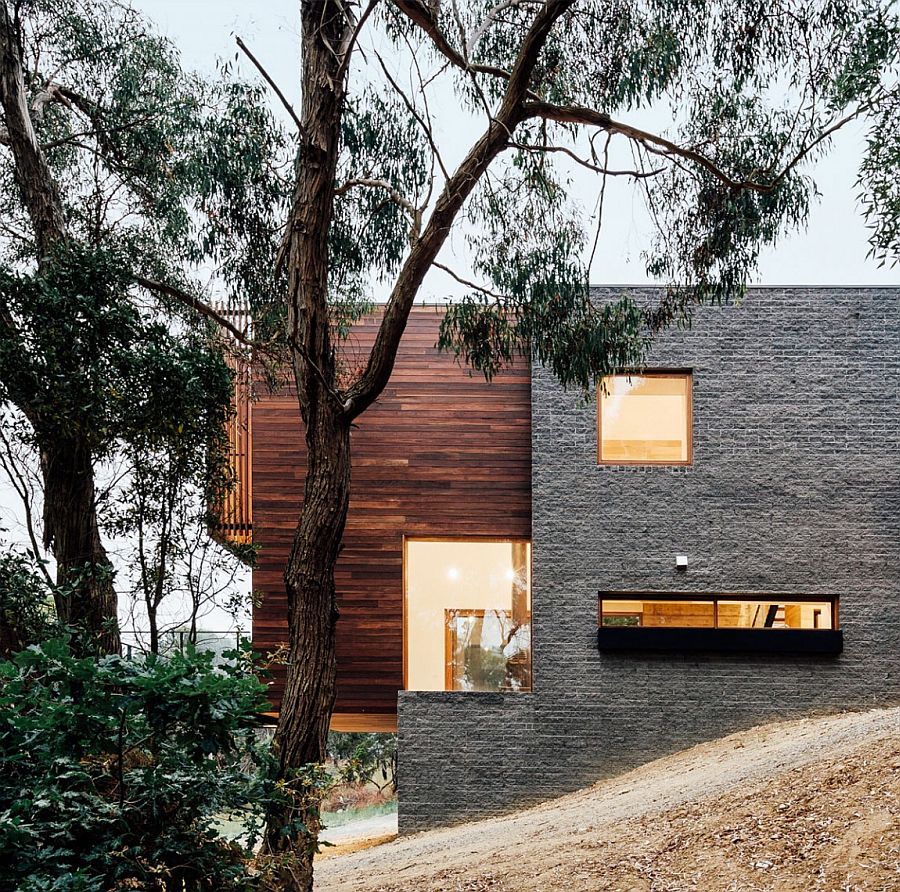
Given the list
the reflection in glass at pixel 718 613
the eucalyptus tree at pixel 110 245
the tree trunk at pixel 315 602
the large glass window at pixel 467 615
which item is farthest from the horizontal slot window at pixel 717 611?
the eucalyptus tree at pixel 110 245

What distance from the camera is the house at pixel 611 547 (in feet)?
28.1

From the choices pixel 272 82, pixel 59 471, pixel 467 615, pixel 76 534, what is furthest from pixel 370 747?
pixel 272 82

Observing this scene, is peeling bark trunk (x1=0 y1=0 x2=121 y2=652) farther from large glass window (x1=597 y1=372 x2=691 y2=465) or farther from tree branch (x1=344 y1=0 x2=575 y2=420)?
large glass window (x1=597 y1=372 x2=691 y2=465)

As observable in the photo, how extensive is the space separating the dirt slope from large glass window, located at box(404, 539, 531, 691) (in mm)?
1409

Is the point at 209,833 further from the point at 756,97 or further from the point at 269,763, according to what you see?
the point at 756,97

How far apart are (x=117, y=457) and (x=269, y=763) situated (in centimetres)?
233

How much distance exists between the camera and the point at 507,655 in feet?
29.2

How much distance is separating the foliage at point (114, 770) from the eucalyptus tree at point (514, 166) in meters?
1.39

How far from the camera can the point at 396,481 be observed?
9234 millimetres

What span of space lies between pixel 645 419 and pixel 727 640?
2.30 metres

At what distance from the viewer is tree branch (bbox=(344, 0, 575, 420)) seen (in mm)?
5105

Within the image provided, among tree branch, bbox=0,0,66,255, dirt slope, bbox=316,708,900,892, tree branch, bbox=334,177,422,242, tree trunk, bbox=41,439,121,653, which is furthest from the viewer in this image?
tree branch, bbox=334,177,422,242

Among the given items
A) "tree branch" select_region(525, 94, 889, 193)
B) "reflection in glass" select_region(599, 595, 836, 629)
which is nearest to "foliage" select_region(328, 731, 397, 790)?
"reflection in glass" select_region(599, 595, 836, 629)

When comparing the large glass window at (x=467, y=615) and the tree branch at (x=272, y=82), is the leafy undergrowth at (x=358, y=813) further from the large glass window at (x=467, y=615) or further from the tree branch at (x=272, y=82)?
the tree branch at (x=272, y=82)
